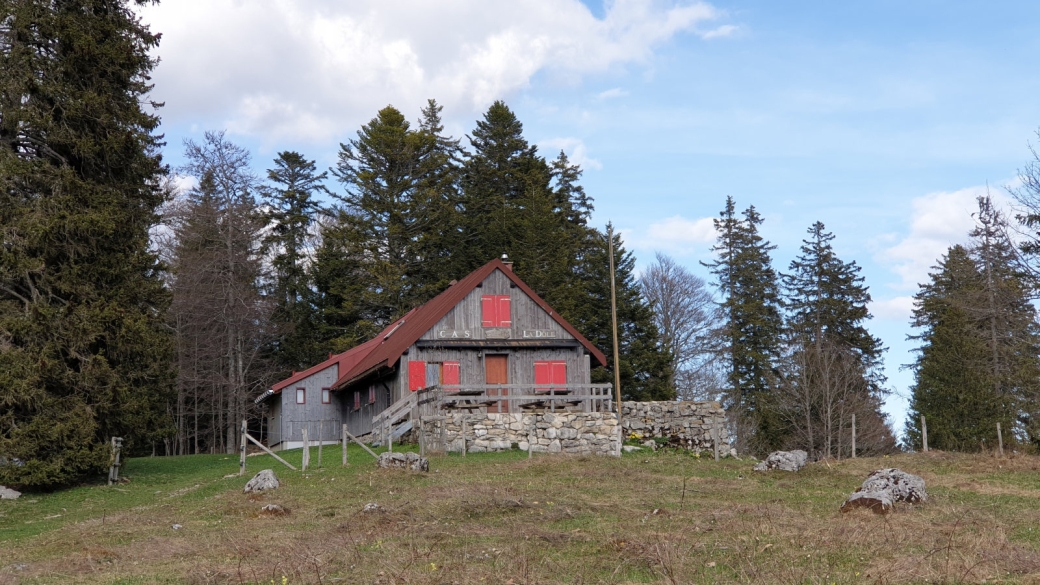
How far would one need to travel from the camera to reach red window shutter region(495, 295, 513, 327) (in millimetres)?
35812

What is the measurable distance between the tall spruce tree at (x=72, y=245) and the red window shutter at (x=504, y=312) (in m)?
12.4

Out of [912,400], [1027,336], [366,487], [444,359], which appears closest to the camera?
[366,487]

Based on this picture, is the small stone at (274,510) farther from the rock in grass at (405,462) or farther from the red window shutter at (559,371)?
the red window shutter at (559,371)

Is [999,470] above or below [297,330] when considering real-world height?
below

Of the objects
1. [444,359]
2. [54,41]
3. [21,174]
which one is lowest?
[444,359]

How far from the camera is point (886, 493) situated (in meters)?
15.0

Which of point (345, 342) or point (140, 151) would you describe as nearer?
point (140, 151)

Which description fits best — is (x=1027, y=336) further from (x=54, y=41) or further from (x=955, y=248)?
(x=54, y=41)

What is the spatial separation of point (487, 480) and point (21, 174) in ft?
50.2

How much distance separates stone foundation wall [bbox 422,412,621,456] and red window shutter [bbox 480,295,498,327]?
7.25m

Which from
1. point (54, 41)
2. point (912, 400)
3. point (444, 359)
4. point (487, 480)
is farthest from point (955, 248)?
point (54, 41)

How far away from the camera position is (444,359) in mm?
35312

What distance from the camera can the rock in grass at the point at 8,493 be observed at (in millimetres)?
23703

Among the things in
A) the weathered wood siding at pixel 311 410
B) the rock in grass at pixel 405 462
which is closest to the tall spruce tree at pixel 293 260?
the weathered wood siding at pixel 311 410
